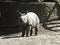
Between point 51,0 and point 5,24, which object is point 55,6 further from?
point 5,24

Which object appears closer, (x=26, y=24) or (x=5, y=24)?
(x=26, y=24)

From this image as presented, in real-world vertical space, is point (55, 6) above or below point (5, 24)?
above

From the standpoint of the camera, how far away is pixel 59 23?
1526cm

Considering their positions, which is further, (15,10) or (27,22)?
(15,10)

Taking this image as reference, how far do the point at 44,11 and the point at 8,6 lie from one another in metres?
2.08

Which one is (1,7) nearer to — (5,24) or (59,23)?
(5,24)

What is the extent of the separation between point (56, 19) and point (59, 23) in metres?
0.70

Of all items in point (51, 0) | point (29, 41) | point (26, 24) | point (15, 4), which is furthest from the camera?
point (51, 0)


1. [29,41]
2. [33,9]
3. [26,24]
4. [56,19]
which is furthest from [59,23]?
[29,41]

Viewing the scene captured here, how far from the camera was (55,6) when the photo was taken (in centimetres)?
1584

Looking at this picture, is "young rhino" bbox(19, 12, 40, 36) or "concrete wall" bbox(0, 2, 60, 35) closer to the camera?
"young rhino" bbox(19, 12, 40, 36)

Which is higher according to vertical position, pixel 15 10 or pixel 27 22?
pixel 15 10

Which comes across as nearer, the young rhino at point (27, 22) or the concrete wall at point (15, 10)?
the young rhino at point (27, 22)

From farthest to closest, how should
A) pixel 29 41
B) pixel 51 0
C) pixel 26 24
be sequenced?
1. pixel 51 0
2. pixel 26 24
3. pixel 29 41
